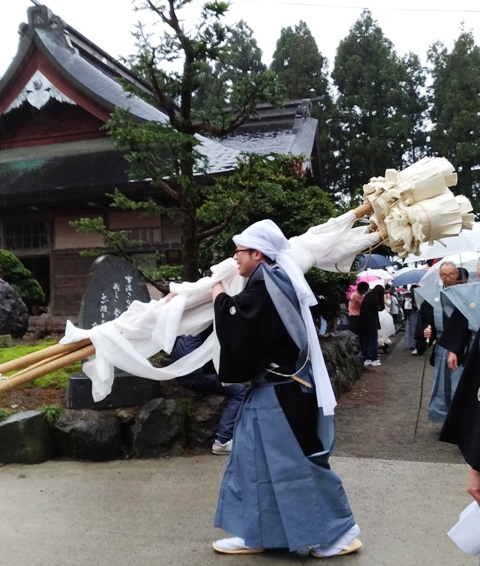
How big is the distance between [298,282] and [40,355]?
160cm

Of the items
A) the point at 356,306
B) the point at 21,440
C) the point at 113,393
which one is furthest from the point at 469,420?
the point at 356,306

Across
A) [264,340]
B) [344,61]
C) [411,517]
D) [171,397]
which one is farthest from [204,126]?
[344,61]

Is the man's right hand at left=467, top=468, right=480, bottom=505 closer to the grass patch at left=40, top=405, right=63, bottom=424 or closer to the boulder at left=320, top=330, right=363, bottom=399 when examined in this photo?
the grass patch at left=40, top=405, right=63, bottom=424

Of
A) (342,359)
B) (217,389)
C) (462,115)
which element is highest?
(462,115)

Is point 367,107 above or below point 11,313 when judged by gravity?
above

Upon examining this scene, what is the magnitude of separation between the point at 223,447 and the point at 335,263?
237 centimetres

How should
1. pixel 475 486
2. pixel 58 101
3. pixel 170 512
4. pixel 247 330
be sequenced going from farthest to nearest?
pixel 58 101 → pixel 170 512 → pixel 247 330 → pixel 475 486

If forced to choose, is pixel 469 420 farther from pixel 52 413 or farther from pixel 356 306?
pixel 356 306

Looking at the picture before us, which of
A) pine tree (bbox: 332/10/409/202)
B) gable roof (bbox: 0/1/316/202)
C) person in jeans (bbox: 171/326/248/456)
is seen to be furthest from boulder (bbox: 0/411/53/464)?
pine tree (bbox: 332/10/409/202)

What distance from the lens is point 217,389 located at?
19.7 ft

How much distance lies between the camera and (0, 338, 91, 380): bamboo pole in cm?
361

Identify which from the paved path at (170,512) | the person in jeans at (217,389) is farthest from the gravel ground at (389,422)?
the person in jeans at (217,389)

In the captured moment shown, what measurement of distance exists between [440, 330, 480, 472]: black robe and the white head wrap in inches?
34.7

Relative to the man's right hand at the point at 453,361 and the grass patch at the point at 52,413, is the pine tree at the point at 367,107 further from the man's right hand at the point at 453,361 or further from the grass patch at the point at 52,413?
the grass patch at the point at 52,413
